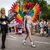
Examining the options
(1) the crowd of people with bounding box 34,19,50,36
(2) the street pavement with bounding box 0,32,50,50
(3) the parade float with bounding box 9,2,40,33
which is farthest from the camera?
(1) the crowd of people with bounding box 34,19,50,36

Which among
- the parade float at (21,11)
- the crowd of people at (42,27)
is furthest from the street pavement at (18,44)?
the crowd of people at (42,27)

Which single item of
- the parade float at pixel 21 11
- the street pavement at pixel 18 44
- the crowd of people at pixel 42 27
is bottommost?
the street pavement at pixel 18 44

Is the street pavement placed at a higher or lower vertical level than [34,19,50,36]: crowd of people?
lower

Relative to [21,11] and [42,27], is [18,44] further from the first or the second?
[42,27]

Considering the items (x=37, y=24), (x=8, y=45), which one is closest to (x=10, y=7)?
(x=37, y=24)

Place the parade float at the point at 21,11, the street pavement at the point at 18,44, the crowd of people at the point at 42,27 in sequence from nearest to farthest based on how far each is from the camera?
the street pavement at the point at 18,44 → the parade float at the point at 21,11 → the crowd of people at the point at 42,27

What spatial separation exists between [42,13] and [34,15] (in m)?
0.85

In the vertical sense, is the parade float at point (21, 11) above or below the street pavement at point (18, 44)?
above

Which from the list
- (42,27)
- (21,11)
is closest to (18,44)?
(21,11)

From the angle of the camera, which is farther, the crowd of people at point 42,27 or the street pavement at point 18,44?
the crowd of people at point 42,27

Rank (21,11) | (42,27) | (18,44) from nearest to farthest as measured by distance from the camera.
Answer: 1. (18,44)
2. (21,11)
3. (42,27)

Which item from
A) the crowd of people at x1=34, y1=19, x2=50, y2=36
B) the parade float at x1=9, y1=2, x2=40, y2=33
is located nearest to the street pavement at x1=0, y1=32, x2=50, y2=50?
the parade float at x1=9, y1=2, x2=40, y2=33

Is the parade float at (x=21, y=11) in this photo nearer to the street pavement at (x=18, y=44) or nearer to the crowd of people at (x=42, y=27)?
the crowd of people at (x=42, y=27)

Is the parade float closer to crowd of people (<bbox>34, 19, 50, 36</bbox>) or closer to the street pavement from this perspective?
crowd of people (<bbox>34, 19, 50, 36</bbox>)
